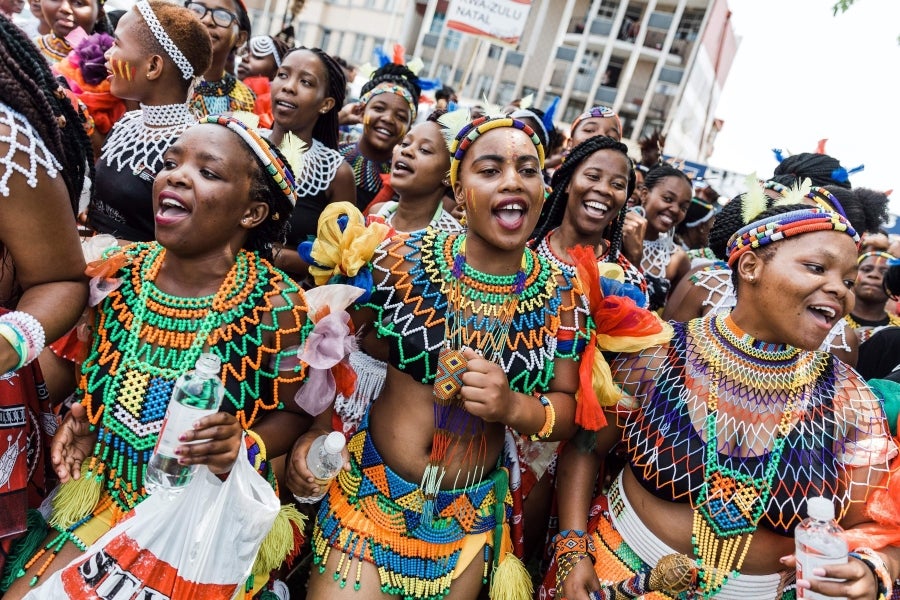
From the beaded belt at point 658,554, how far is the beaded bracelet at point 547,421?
0.47 metres

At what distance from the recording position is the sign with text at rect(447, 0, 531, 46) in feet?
29.5

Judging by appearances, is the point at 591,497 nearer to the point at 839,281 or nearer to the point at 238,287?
the point at 839,281

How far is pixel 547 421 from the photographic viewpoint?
7.34 ft

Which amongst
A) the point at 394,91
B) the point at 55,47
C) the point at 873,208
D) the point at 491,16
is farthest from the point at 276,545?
the point at 491,16

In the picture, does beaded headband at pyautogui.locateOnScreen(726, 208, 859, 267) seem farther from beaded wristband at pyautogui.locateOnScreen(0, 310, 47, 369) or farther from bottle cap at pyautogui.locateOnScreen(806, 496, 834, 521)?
beaded wristband at pyautogui.locateOnScreen(0, 310, 47, 369)

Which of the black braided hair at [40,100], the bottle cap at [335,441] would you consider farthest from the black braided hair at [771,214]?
the black braided hair at [40,100]

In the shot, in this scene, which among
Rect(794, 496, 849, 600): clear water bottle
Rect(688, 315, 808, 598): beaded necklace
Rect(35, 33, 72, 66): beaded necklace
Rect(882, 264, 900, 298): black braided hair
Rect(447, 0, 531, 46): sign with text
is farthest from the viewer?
Rect(447, 0, 531, 46): sign with text

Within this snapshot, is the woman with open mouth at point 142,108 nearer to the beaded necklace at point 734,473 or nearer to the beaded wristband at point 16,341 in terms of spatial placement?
the beaded wristband at point 16,341

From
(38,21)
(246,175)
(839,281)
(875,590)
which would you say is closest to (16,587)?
(246,175)

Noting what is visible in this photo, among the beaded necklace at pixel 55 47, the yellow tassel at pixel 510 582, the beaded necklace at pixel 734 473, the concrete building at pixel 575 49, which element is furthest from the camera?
the concrete building at pixel 575 49

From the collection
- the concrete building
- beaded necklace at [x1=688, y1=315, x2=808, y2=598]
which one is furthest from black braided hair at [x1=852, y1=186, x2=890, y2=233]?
the concrete building

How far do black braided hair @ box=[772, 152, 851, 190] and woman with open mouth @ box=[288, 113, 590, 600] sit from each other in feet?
6.82

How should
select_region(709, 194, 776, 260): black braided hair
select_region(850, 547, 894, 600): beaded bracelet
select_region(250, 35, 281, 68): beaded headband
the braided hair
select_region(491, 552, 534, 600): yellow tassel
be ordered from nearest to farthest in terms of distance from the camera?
1. select_region(850, 547, 894, 600): beaded bracelet
2. select_region(491, 552, 534, 600): yellow tassel
3. select_region(709, 194, 776, 260): black braided hair
4. the braided hair
5. select_region(250, 35, 281, 68): beaded headband

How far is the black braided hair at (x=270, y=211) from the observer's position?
2160 millimetres
